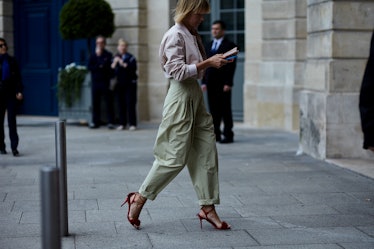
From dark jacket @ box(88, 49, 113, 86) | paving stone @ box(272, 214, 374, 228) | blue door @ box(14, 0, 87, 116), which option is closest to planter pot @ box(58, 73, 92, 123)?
dark jacket @ box(88, 49, 113, 86)

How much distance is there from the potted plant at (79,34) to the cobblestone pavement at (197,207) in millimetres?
3960

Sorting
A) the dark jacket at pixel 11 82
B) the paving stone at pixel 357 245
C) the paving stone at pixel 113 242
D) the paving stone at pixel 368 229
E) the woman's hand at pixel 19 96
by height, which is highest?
the dark jacket at pixel 11 82

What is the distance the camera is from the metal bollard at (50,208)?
3.50 metres

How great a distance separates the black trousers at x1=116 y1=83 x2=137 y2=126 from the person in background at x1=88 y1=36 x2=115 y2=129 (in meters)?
0.23

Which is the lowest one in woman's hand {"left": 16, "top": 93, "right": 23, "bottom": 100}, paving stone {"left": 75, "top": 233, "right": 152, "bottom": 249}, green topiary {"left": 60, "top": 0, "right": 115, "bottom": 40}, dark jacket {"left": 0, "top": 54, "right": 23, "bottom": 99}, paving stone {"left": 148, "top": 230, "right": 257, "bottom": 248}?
paving stone {"left": 148, "top": 230, "right": 257, "bottom": 248}

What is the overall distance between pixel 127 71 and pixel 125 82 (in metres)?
0.22

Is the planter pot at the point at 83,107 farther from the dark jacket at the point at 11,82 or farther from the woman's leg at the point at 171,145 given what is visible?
the woman's leg at the point at 171,145

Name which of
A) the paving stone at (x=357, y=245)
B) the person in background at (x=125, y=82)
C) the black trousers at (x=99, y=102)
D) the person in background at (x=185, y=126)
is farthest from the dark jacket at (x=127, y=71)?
the paving stone at (x=357, y=245)

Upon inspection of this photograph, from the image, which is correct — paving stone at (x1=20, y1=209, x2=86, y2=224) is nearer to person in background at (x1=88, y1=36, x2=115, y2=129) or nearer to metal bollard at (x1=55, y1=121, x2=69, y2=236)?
metal bollard at (x1=55, y1=121, x2=69, y2=236)

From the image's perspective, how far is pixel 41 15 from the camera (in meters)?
17.8

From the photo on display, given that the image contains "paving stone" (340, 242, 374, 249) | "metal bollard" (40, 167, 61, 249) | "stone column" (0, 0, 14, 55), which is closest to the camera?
"metal bollard" (40, 167, 61, 249)

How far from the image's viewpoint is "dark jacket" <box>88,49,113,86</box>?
15.3 meters

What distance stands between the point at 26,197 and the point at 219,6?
9336 mm

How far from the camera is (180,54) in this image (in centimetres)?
609
